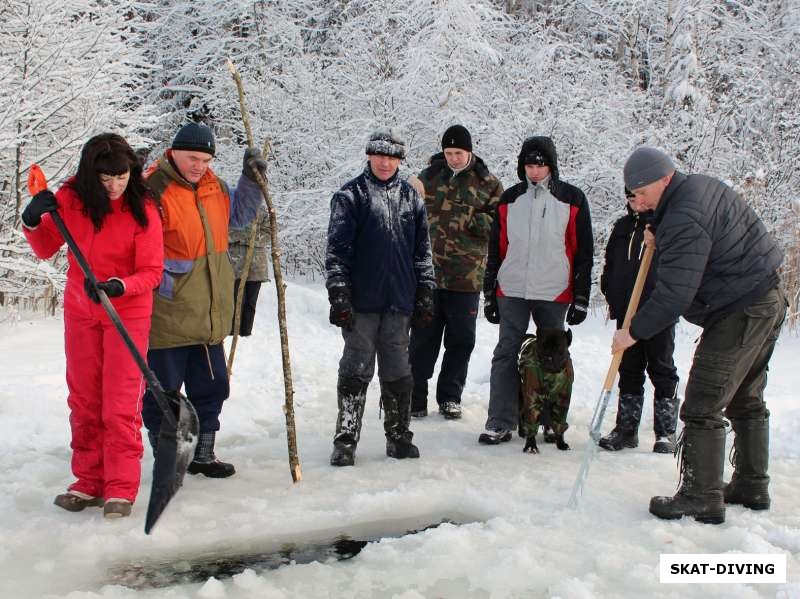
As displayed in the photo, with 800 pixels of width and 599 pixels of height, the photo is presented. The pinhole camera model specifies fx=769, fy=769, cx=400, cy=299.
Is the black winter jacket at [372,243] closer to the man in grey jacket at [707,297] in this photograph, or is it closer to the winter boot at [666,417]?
the man in grey jacket at [707,297]

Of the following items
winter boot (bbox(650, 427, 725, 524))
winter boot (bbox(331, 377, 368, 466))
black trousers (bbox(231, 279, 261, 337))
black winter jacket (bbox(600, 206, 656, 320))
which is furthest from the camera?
black trousers (bbox(231, 279, 261, 337))

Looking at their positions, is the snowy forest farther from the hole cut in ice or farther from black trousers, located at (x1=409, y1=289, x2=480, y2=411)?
the hole cut in ice

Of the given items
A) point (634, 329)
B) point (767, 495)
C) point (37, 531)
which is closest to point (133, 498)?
point (37, 531)

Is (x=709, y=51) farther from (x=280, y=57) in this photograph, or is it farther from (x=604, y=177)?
(x=280, y=57)

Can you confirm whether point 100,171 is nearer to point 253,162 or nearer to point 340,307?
point 253,162

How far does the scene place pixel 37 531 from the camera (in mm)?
3535

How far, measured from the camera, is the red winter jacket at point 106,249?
3.71 meters

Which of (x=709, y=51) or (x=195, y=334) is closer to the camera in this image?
(x=195, y=334)

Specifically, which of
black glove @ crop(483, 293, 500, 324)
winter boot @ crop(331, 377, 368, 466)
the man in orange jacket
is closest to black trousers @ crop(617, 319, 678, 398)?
black glove @ crop(483, 293, 500, 324)

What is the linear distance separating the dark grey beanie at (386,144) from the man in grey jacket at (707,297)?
137 cm

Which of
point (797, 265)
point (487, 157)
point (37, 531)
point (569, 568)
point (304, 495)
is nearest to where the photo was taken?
point (569, 568)

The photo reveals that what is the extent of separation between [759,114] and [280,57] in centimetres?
1012

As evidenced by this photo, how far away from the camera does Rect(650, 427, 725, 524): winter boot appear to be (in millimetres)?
3748

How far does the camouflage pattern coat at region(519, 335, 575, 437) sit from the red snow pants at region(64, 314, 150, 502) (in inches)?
96.3
